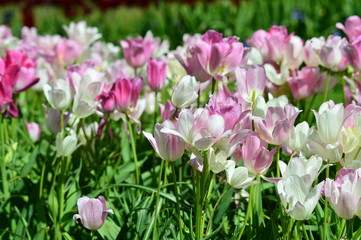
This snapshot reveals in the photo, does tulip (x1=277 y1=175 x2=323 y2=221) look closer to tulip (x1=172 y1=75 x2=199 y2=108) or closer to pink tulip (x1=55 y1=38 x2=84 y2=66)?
tulip (x1=172 y1=75 x2=199 y2=108)

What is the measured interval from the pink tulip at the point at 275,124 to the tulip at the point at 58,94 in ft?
2.09

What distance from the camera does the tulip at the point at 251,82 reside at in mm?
1498

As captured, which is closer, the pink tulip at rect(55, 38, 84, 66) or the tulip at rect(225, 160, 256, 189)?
the tulip at rect(225, 160, 256, 189)

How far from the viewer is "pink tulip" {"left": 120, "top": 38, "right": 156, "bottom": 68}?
2.27 metres

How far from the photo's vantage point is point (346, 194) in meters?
1.10

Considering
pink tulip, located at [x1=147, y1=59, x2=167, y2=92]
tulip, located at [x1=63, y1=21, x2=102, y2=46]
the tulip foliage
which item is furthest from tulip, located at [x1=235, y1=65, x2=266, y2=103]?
tulip, located at [x1=63, y1=21, x2=102, y2=46]

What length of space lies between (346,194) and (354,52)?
0.73 m

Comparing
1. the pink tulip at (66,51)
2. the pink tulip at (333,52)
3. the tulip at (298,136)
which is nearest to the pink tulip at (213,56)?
the pink tulip at (333,52)

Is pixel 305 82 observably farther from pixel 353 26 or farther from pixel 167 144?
pixel 167 144

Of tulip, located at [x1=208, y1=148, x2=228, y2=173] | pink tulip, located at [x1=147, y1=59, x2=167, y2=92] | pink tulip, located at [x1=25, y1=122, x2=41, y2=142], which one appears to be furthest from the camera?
pink tulip, located at [x1=25, y1=122, x2=41, y2=142]

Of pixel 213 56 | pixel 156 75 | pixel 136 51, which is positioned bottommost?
pixel 136 51

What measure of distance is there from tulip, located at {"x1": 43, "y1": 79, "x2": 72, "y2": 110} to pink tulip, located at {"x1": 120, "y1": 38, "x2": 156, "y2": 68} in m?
0.58

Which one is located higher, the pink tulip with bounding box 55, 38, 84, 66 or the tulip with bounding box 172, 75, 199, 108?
the tulip with bounding box 172, 75, 199, 108

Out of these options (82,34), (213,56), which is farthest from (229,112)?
(82,34)
